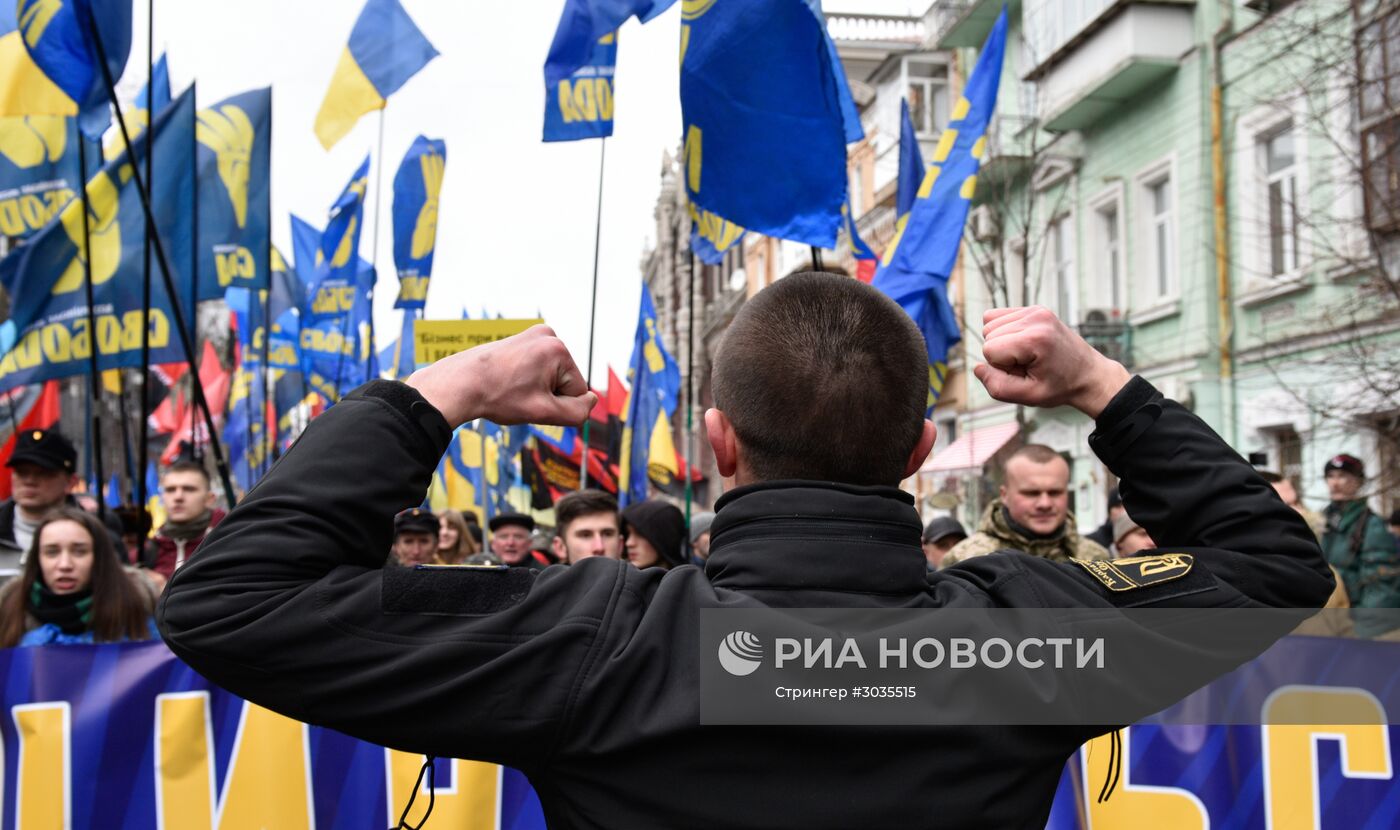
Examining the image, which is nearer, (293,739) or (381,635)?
(381,635)

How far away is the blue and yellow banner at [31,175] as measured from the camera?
961 centimetres

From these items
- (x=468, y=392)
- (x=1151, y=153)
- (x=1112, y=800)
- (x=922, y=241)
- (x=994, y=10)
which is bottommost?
(x=1112, y=800)

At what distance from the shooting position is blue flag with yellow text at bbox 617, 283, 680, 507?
11.9m

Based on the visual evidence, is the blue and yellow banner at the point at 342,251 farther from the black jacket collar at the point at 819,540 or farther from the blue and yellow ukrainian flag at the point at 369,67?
the black jacket collar at the point at 819,540

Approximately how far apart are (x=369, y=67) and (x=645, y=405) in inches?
148

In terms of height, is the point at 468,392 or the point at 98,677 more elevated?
the point at 468,392

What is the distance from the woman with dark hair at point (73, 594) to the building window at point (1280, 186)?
1379 centimetres

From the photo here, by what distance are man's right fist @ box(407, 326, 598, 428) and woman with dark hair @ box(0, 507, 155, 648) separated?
3.97 meters

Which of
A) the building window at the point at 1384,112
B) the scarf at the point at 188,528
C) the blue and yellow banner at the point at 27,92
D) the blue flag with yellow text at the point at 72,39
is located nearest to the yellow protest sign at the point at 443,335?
the scarf at the point at 188,528

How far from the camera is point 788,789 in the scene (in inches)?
59.2

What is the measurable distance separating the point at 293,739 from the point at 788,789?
2571mm

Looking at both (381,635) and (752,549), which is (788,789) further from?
(381,635)

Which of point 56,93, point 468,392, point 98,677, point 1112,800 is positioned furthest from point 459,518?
point 468,392

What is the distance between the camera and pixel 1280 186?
16.4m
